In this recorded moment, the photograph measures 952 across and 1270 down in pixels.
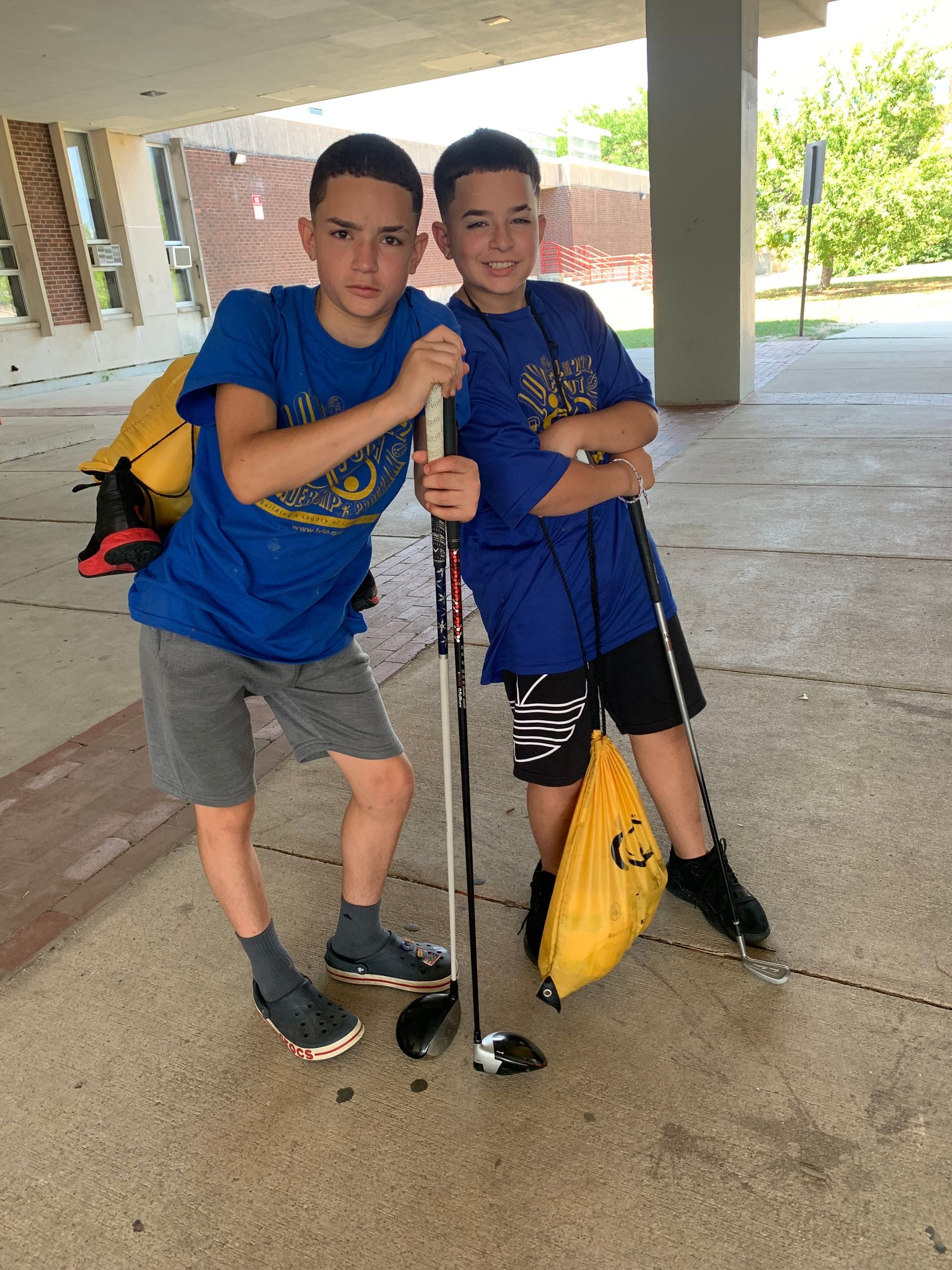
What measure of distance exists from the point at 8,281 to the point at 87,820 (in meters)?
16.7

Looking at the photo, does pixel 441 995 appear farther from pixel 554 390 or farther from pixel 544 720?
pixel 554 390

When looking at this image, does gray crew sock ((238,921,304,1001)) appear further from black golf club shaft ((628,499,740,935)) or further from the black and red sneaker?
black golf club shaft ((628,499,740,935))

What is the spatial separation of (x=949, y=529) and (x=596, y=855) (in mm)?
4362

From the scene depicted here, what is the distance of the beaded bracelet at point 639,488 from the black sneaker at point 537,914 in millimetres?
968

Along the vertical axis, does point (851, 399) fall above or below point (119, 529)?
below

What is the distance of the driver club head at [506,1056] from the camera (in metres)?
2.05

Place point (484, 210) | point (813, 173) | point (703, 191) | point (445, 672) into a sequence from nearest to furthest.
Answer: point (484, 210)
point (445, 672)
point (703, 191)
point (813, 173)

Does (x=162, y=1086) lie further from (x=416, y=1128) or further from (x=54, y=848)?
(x=54, y=848)

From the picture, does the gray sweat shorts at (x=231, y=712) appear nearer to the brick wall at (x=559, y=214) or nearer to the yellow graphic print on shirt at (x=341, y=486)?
the yellow graphic print on shirt at (x=341, y=486)

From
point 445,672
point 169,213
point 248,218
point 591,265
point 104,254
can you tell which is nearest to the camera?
point 445,672

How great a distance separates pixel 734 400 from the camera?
32.9 ft

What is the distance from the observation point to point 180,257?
20.3 m

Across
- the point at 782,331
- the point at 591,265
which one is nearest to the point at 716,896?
the point at 782,331

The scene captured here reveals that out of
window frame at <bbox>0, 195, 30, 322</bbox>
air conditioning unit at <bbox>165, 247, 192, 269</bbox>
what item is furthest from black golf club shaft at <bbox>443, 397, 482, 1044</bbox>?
air conditioning unit at <bbox>165, 247, 192, 269</bbox>
